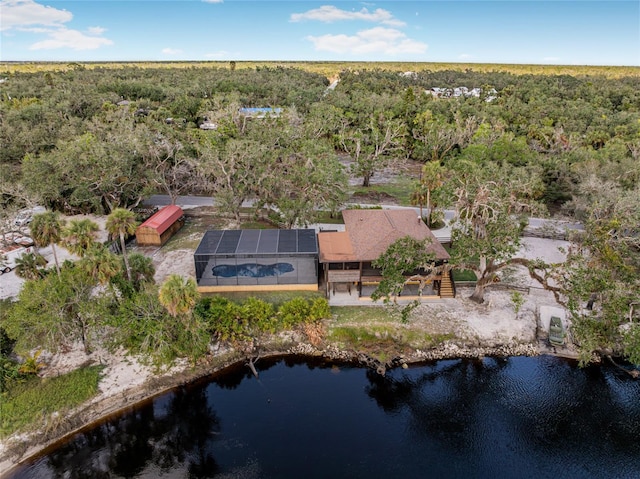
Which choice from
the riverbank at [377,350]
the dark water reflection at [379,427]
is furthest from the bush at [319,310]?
the dark water reflection at [379,427]

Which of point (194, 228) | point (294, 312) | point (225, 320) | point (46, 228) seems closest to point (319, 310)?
point (294, 312)

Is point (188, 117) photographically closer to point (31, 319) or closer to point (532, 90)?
point (31, 319)

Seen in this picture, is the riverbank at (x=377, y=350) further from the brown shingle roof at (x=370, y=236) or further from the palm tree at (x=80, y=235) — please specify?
the palm tree at (x=80, y=235)

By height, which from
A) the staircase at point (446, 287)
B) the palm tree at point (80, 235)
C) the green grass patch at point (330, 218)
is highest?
the palm tree at point (80, 235)

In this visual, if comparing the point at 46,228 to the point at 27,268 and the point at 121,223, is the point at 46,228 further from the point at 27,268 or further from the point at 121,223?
the point at 121,223

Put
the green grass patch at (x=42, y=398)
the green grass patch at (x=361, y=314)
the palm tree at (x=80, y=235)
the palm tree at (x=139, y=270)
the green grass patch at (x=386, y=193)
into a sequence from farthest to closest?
1. the green grass patch at (x=386, y=193)
2. the green grass patch at (x=361, y=314)
3. the palm tree at (x=139, y=270)
4. the palm tree at (x=80, y=235)
5. the green grass patch at (x=42, y=398)

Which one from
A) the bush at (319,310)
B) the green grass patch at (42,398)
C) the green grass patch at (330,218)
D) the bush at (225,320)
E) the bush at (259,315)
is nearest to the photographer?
the green grass patch at (42,398)

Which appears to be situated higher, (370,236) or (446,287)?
(370,236)
